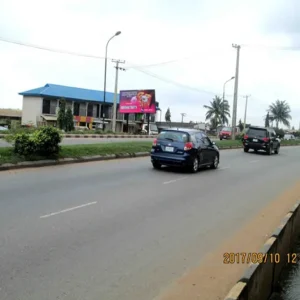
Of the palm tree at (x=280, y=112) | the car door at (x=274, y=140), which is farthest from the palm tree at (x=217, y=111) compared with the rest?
the car door at (x=274, y=140)

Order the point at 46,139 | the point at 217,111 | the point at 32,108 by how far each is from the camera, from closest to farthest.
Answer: the point at 46,139, the point at 32,108, the point at 217,111

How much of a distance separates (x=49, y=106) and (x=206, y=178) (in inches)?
1941

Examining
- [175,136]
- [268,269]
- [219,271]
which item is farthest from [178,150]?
[268,269]

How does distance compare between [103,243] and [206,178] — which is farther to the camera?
[206,178]

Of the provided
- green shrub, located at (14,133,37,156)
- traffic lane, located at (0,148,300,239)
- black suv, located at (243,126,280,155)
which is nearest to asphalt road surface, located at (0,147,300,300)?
traffic lane, located at (0,148,300,239)

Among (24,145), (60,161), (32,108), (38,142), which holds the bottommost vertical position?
(60,161)

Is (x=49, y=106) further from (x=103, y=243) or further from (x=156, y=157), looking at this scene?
(x=103, y=243)

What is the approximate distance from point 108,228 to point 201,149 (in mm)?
9169

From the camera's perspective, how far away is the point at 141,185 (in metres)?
11.0

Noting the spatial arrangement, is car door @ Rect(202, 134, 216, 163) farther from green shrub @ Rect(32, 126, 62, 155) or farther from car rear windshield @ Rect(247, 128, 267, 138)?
car rear windshield @ Rect(247, 128, 267, 138)

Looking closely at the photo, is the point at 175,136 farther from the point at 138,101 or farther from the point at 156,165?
the point at 138,101

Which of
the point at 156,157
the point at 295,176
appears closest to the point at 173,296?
the point at 156,157

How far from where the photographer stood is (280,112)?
10431 cm

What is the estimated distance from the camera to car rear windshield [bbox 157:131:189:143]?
1463 centimetres
